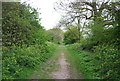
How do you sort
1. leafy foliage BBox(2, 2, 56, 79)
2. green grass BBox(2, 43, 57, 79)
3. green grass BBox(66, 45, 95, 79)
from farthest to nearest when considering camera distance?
leafy foliage BBox(2, 2, 56, 79) < green grass BBox(66, 45, 95, 79) < green grass BBox(2, 43, 57, 79)

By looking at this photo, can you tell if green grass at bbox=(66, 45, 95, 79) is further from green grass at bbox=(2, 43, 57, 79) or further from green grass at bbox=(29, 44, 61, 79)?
green grass at bbox=(2, 43, 57, 79)

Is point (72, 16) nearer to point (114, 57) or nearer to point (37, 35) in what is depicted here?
point (37, 35)

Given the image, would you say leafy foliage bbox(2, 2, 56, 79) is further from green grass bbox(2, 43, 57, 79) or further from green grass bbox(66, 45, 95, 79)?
green grass bbox(66, 45, 95, 79)

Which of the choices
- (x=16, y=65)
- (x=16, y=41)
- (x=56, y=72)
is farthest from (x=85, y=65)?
(x=16, y=41)

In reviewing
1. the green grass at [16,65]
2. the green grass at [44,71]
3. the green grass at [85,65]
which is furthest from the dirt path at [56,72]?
the green grass at [16,65]

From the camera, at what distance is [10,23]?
384 inches

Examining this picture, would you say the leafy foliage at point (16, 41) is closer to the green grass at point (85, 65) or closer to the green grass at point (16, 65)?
the green grass at point (16, 65)

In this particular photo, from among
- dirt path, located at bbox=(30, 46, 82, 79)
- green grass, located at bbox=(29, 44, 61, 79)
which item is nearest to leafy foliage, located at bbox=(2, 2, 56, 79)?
green grass, located at bbox=(29, 44, 61, 79)

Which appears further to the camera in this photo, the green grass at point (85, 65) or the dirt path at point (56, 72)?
the green grass at point (85, 65)

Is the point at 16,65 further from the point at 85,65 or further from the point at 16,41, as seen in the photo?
the point at 85,65

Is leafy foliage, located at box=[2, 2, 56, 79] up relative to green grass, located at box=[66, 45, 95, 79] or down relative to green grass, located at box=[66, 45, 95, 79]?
up

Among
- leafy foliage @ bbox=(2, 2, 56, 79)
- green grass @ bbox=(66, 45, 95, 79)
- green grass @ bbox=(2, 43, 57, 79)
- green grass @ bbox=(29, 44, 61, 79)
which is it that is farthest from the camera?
leafy foliage @ bbox=(2, 2, 56, 79)

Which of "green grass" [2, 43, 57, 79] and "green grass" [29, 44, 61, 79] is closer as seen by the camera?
"green grass" [2, 43, 57, 79]

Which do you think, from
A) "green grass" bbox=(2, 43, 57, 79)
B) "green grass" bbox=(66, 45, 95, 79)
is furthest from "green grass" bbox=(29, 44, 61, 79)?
"green grass" bbox=(66, 45, 95, 79)
